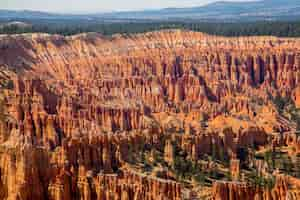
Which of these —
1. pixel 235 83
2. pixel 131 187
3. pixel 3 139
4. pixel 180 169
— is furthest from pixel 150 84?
pixel 131 187

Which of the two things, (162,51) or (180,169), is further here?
(162,51)

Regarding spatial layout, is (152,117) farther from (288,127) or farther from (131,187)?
(131,187)

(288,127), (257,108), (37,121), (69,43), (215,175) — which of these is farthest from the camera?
(69,43)

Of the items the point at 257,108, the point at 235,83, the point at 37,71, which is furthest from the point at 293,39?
the point at 37,71

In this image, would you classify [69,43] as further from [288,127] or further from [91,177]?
[91,177]

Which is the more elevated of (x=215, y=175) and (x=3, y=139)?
(x=3, y=139)

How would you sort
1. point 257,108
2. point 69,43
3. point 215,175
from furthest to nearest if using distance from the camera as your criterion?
point 69,43 < point 257,108 < point 215,175
